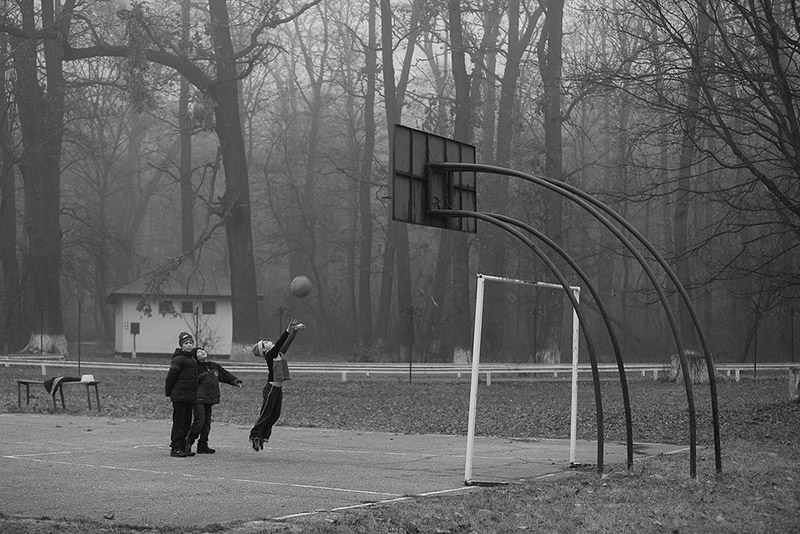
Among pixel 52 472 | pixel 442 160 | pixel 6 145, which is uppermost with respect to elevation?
pixel 6 145

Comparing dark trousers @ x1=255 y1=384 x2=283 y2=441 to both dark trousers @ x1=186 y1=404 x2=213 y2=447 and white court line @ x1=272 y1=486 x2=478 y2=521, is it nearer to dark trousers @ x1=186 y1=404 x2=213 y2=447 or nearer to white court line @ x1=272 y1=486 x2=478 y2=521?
dark trousers @ x1=186 y1=404 x2=213 y2=447

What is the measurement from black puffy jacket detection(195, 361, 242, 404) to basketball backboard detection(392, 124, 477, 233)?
14.1 ft

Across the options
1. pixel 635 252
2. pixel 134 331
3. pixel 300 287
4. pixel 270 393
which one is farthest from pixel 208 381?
pixel 134 331

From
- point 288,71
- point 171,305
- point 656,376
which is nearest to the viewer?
point 656,376

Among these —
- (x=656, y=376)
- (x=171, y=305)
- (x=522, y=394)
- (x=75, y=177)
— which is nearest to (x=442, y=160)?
(x=522, y=394)

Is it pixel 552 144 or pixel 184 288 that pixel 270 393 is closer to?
pixel 552 144

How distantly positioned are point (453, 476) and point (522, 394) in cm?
1713

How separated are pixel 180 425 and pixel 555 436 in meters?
6.92

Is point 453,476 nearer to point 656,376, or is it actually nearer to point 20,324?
point 656,376

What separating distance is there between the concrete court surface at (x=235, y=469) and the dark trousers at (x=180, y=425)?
0.78ft

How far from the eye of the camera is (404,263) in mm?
48500

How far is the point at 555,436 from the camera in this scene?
19938 millimetres

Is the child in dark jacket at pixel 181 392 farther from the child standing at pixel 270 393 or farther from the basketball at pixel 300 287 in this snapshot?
the basketball at pixel 300 287

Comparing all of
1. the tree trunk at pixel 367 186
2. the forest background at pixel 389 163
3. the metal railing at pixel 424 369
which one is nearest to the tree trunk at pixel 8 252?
the forest background at pixel 389 163
